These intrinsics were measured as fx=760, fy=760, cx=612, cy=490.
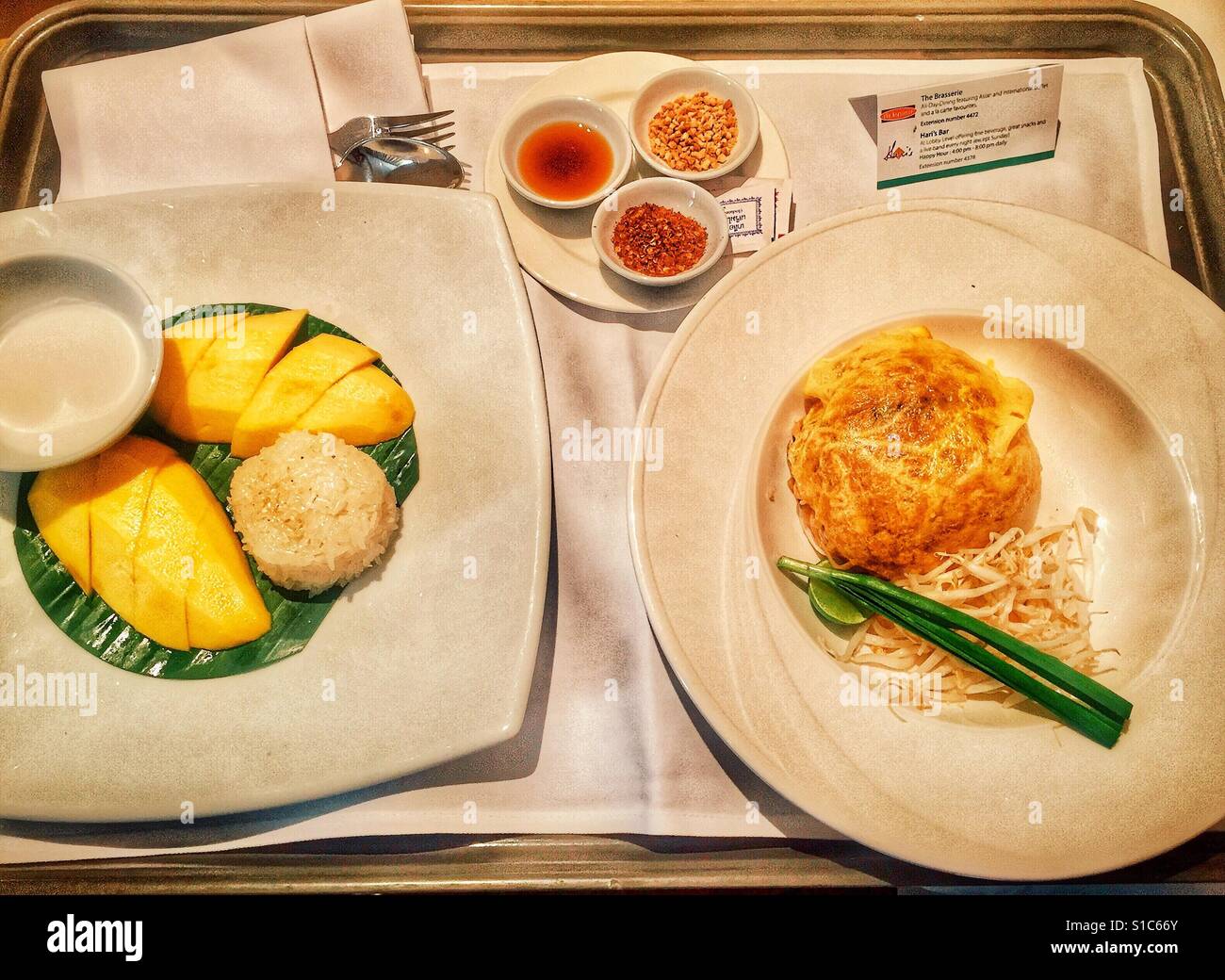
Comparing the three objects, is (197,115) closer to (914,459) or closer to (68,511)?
(68,511)

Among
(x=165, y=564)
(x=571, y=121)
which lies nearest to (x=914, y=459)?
(x=571, y=121)

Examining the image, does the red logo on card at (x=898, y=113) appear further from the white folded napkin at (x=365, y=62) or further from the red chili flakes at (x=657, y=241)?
the white folded napkin at (x=365, y=62)

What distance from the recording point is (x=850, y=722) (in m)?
1.65

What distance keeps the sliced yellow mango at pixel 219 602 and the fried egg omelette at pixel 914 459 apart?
4.39 ft

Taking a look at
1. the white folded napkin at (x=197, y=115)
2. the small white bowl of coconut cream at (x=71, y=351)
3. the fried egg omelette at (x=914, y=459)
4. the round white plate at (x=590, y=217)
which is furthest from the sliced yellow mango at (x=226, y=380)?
the fried egg omelette at (x=914, y=459)

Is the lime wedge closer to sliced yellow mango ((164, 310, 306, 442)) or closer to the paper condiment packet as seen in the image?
the paper condiment packet

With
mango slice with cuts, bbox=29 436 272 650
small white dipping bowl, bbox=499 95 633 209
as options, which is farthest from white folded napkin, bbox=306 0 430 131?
mango slice with cuts, bbox=29 436 272 650

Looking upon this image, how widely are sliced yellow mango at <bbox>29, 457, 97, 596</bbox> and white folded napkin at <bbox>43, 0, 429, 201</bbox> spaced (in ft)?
3.02

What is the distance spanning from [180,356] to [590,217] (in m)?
1.16

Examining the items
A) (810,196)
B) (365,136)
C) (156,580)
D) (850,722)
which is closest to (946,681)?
(850,722)

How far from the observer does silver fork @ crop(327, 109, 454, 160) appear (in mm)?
2229

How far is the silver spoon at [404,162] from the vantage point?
2207 mm
